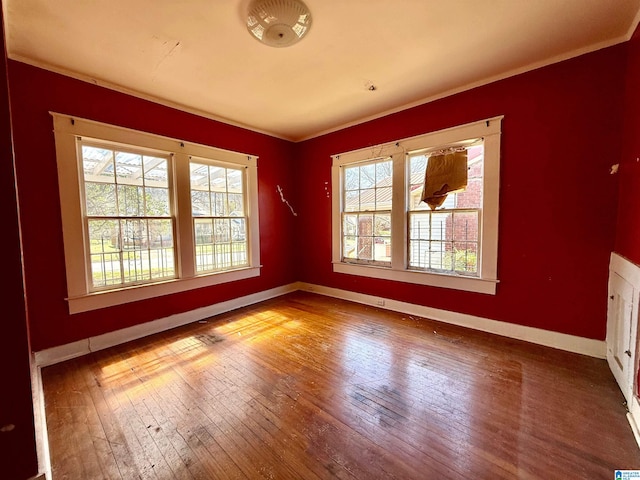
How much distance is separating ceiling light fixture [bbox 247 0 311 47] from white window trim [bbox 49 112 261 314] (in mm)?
1820

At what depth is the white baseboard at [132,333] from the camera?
244 cm

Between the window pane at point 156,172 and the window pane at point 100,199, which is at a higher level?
the window pane at point 156,172

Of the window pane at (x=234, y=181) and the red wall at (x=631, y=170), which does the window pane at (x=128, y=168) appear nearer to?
the window pane at (x=234, y=181)

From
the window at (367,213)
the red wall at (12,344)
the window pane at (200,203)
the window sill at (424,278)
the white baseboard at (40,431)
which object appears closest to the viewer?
the red wall at (12,344)

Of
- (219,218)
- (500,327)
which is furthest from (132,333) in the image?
(500,327)

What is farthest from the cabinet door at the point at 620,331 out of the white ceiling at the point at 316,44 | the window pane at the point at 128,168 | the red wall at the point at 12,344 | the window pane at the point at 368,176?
the window pane at the point at 128,168

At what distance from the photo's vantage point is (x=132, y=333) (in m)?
2.91

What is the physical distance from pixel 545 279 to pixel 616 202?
0.84 m

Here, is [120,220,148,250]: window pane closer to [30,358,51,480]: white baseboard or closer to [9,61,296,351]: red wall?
[9,61,296,351]: red wall

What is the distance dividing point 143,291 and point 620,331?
4.40m

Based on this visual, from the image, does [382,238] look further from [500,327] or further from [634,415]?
[634,415]

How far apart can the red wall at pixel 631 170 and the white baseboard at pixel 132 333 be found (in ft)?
13.4

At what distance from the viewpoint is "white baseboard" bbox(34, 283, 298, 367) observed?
7.99 feet

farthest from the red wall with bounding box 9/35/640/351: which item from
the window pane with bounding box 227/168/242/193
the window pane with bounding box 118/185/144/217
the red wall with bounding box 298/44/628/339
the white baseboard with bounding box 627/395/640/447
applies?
the white baseboard with bounding box 627/395/640/447
